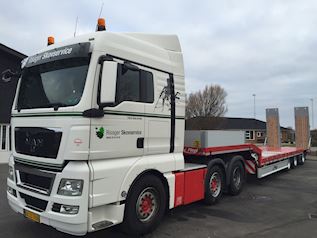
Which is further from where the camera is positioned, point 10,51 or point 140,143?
point 10,51

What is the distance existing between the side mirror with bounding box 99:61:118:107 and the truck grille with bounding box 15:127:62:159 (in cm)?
80

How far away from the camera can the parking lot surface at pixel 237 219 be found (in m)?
5.64

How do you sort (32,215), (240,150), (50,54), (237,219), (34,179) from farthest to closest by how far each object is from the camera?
1. (240,150)
2. (237,219)
3. (50,54)
4. (34,179)
5. (32,215)

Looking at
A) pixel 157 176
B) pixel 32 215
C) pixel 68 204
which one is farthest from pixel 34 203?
pixel 157 176

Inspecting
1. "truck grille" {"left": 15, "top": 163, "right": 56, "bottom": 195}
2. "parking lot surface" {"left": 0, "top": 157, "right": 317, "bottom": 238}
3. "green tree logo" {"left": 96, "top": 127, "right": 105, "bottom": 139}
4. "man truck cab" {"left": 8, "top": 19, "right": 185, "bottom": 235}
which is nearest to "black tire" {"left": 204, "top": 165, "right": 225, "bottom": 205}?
"parking lot surface" {"left": 0, "top": 157, "right": 317, "bottom": 238}

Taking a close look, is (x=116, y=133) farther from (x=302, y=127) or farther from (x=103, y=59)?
(x=302, y=127)

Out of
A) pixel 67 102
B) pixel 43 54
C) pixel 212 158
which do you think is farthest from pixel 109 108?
pixel 212 158

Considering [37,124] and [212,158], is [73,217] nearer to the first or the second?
[37,124]

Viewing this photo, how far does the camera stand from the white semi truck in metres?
4.56

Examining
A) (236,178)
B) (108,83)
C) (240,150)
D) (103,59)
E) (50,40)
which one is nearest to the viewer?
(108,83)

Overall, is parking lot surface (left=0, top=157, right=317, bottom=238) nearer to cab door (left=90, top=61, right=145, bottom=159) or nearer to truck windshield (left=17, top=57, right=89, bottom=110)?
cab door (left=90, top=61, right=145, bottom=159)

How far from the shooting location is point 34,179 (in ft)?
16.4

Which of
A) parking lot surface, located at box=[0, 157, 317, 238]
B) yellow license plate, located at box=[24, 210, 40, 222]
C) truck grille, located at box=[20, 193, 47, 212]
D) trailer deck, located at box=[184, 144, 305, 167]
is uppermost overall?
trailer deck, located at box=[184, 144, 305, 167]

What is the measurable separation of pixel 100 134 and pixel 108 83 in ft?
2.46
